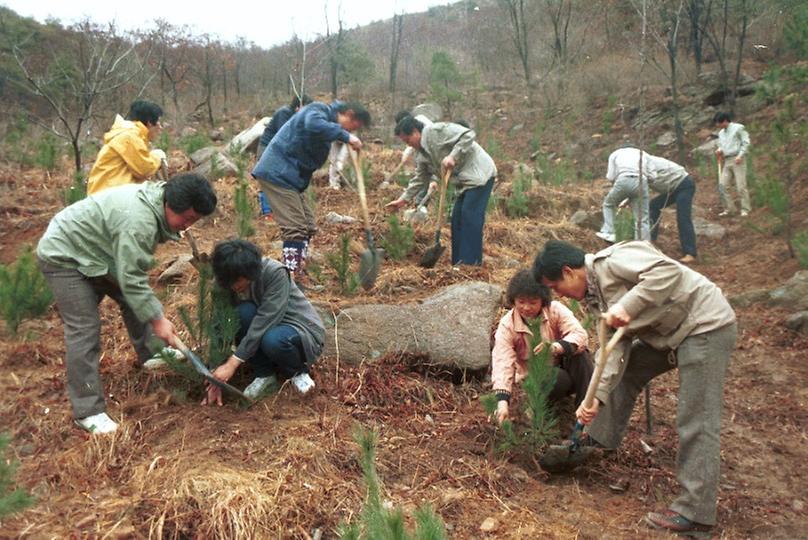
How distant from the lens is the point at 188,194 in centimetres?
309

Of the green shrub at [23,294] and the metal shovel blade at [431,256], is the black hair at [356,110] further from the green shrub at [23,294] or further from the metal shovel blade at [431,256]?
the green shrub at [23,294]

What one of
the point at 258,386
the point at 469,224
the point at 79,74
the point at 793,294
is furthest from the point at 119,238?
the point at 79,74

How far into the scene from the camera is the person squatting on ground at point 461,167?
18.7ft

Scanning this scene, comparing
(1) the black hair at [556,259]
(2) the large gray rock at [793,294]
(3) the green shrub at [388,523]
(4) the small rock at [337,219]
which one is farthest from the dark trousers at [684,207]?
(3) the green shrub at [388,523]

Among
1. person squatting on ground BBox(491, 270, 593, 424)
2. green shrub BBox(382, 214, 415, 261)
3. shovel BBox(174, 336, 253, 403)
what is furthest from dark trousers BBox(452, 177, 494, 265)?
shovel BBox(174, 336, 253, 403)

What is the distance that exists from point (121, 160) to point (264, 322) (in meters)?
1.66

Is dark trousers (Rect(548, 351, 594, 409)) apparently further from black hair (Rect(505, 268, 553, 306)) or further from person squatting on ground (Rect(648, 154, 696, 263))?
person squatting on ground (Rect(648, 154, 696, 263))

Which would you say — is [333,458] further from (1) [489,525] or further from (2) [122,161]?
(2) [122,161]

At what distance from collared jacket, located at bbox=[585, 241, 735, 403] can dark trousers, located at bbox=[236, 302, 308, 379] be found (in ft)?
4.80

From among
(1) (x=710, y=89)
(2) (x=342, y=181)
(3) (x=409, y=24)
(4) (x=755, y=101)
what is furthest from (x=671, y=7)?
(3) (x=409, y=24)

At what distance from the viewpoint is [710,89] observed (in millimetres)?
13953

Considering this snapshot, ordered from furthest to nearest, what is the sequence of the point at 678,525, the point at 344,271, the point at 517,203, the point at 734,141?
the point at 734,141, the point at 517,203, the point at 344,271, the point at 678,525

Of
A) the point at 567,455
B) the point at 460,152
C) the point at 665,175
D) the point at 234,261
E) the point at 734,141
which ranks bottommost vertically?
the point at 567,455

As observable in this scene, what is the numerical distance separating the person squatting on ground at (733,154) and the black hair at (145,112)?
702cm
